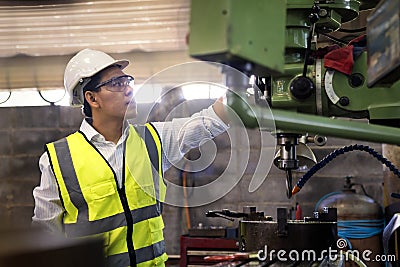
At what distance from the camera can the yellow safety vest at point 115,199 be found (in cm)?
174

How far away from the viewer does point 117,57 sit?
9.55 ft

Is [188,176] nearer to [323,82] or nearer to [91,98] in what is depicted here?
[91,98]

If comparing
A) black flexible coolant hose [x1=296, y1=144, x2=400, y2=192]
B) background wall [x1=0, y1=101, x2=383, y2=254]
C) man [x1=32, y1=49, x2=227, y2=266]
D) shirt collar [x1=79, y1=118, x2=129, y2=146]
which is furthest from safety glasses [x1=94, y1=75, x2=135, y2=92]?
background wall [x1=0, y1=101, x2=383, y2=254]

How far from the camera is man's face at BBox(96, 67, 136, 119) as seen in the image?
1871mm

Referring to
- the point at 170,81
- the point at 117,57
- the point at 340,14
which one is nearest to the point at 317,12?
the point at 340,14

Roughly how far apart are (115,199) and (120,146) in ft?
0.60

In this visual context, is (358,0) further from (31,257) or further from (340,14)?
(31,257)

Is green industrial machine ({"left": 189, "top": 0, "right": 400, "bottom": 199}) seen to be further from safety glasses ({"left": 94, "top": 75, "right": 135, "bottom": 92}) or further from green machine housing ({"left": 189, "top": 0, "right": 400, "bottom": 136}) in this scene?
safety glasses ({"left": 94, "top": 75, "right": 135, "bottom": 92})

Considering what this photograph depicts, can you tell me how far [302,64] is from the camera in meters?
1.22

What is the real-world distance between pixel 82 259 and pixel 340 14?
1014mm

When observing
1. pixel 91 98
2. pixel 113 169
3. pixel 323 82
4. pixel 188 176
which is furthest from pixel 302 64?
pixel 188 176

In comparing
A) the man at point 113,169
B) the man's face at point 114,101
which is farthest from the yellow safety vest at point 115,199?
the man's face at point 114,101

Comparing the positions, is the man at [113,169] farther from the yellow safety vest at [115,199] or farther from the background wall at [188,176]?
the background wall at [188,176]

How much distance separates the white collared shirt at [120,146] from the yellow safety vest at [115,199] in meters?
0.03
